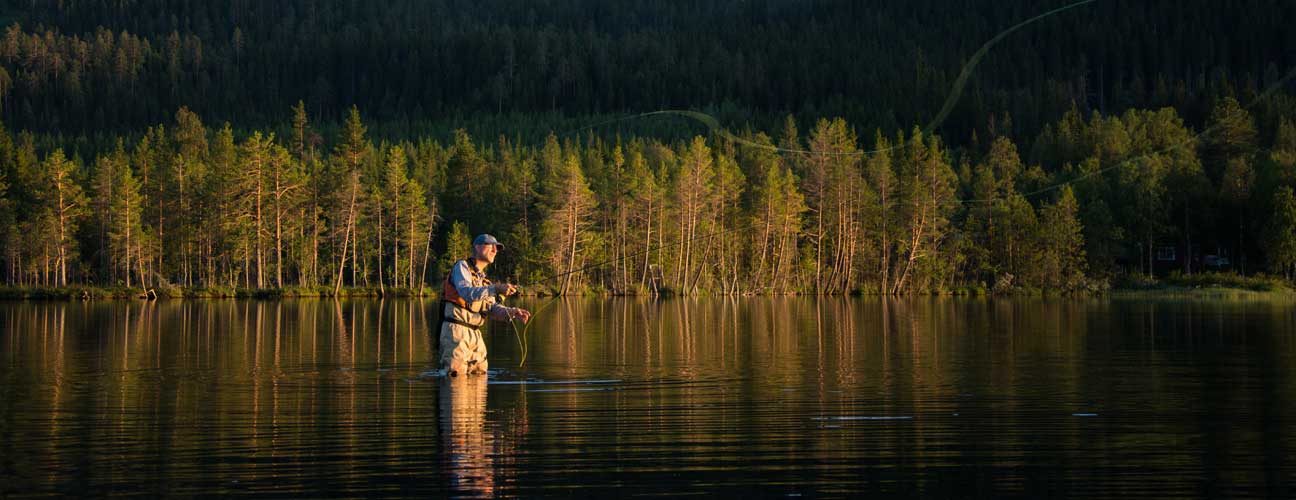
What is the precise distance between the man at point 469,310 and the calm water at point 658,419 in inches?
21.6

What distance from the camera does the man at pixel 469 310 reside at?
20969 mm

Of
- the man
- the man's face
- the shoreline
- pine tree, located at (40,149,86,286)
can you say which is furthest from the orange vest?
pine tree, located at (40,149,86,286)

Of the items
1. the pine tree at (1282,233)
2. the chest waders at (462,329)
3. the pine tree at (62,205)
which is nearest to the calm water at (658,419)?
the chest waders at (462,329)

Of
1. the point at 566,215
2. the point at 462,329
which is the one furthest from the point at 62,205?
the point at 462,329

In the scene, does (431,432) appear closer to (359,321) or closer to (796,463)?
(796,463)

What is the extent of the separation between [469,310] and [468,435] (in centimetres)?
582

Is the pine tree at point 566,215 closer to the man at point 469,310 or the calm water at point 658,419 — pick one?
the calm water at point 658,419

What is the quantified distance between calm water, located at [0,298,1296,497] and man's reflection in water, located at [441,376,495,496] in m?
0.06

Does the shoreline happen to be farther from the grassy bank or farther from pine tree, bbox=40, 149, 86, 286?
pine tree, bbox=40, 149, 86, 286

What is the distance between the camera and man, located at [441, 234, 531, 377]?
826 inches

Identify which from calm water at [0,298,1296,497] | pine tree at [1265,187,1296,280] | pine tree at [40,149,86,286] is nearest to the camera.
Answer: calm water at [0,298,1296,497]

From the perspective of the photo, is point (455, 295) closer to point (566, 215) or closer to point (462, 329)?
point (462, 329)

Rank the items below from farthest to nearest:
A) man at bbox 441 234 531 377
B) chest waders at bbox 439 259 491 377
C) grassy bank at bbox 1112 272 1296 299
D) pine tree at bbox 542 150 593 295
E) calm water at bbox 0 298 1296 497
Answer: pine tree at bbox 542 150 593 295 → grassy bank at bbox 1112 272 1296 299 → chest waders at bbox 439 259 491 377 → man at bbox 441 234 531 377 → calm water at bbox 0 298 1296 497

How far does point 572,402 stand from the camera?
19.3 m
